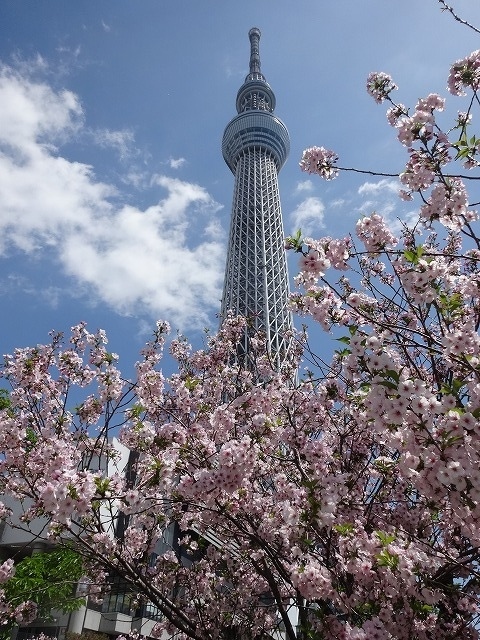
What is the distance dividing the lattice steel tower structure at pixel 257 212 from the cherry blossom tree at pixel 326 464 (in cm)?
4903

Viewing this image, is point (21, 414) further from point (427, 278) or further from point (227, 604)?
point (427, 278)

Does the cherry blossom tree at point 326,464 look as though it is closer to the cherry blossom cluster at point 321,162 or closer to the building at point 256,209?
the cherry blossom cluster at point 321,162

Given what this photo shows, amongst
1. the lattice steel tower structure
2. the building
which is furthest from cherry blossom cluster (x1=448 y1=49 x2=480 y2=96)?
the lattice steel tower structure

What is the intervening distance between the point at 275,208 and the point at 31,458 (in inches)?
2715

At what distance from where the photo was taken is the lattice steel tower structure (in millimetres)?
61594

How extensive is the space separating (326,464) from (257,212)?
65944mm

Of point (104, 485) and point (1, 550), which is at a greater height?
point (1, 550)

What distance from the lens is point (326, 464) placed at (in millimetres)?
4918

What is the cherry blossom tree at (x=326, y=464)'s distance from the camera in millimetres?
3365

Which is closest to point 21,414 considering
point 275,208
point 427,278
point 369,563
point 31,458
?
point 31,458

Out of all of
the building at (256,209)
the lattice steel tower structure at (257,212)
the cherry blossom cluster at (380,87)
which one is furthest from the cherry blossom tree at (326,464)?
the lattice steel tower structure at (257,212)

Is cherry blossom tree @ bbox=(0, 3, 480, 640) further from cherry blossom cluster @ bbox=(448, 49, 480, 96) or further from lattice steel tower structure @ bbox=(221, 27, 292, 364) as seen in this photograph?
lattice steel tower structure @ bbox=(221, 27, 292, 364)

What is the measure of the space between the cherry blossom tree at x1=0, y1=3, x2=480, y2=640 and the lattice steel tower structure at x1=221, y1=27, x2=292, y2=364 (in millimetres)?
49030

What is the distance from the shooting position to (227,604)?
21.7 feet
